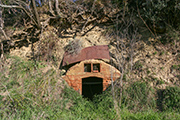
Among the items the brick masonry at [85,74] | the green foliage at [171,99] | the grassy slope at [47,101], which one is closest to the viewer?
the grassy slope at [47,101]

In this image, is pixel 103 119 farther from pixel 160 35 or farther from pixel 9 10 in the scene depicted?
pixel 9 10

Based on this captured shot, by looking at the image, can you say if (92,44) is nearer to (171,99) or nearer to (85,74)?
(85,74)

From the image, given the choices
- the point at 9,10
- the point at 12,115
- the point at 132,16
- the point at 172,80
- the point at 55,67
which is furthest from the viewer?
the point at 9,10

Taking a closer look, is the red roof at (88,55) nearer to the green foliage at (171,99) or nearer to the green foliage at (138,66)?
the green foliage at (138,66)

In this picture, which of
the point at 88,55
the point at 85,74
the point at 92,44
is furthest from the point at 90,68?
the point at 92,44

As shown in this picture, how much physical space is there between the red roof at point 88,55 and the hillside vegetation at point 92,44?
0.29 metres

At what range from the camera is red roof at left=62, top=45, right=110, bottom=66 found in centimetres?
580

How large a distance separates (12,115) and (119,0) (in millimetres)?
6289

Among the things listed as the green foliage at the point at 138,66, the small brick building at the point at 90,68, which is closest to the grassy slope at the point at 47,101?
the small brick building at the point at 90,68

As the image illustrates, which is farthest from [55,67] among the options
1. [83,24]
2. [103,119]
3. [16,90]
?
[103,119]

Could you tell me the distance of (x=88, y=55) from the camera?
586cm

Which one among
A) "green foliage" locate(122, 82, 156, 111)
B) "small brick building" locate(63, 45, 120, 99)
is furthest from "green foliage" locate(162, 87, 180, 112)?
"small brick building" locate(63, 45, 120, 99)

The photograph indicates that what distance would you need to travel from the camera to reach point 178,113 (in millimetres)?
4449

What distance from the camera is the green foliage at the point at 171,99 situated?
15.4ft
